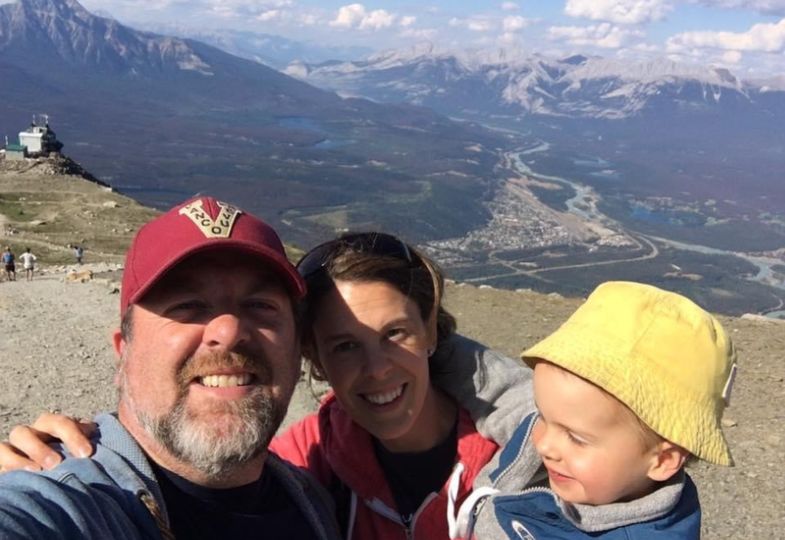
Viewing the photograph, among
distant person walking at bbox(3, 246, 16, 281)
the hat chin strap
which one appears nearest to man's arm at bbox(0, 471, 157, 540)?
the hat chin strap

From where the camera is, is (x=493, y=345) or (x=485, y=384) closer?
(x=485, y=384)

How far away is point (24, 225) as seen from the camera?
33.6 m

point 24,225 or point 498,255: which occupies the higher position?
point 24,225

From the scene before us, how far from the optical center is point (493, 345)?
13.6 metres

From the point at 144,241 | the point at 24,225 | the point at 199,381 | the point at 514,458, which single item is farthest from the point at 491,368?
the point at 24,225

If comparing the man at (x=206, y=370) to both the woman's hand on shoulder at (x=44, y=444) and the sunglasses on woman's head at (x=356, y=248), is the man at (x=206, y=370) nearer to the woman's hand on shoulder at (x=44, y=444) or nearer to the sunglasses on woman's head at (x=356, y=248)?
the woman's hand on shoulder at (x=44, y=444)

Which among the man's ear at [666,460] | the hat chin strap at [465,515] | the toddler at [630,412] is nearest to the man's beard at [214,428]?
the hat chin strap at [465,515]

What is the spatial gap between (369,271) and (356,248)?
13cm

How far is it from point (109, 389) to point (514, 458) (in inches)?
363

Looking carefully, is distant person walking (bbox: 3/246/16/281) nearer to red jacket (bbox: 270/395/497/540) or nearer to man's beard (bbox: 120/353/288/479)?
red jacket (bbox: 270/395/497/540)

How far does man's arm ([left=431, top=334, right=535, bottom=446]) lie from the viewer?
2963mm

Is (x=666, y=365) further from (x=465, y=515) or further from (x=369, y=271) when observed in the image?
(x=369, y=271)

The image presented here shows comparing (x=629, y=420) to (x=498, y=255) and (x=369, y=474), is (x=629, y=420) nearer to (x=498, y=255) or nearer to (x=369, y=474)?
(x=369, y=474)

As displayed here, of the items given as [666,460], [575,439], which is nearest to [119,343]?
[575,439]
